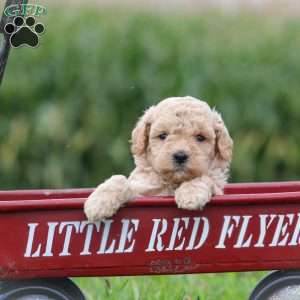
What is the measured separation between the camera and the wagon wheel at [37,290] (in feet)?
14.3

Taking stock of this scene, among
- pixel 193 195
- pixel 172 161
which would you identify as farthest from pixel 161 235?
pixel 172 161

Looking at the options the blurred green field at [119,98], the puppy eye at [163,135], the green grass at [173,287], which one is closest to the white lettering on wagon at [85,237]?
the puppy eye at [163,135]

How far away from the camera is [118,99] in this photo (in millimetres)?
7605

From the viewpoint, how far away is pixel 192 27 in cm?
799

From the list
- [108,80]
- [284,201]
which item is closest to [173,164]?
[284,201]

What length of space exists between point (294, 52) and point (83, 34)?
1569mm

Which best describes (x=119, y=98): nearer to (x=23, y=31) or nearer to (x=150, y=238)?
(x=23, y=31)

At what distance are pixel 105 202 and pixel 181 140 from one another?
1.42 feet

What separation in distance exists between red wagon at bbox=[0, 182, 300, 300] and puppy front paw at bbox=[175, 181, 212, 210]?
4 cm

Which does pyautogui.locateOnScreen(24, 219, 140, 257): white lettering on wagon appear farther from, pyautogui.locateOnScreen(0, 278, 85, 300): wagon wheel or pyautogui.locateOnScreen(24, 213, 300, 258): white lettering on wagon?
pyautogui.locateOnScreen(0, 278, 85, 300): wagon wheel

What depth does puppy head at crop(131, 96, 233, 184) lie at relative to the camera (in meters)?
4.36

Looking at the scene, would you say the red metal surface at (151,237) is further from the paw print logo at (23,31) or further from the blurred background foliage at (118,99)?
the blurred background foliage at (118,99)

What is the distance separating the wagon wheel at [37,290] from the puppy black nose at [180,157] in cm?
69

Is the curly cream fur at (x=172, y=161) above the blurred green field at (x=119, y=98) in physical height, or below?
below
